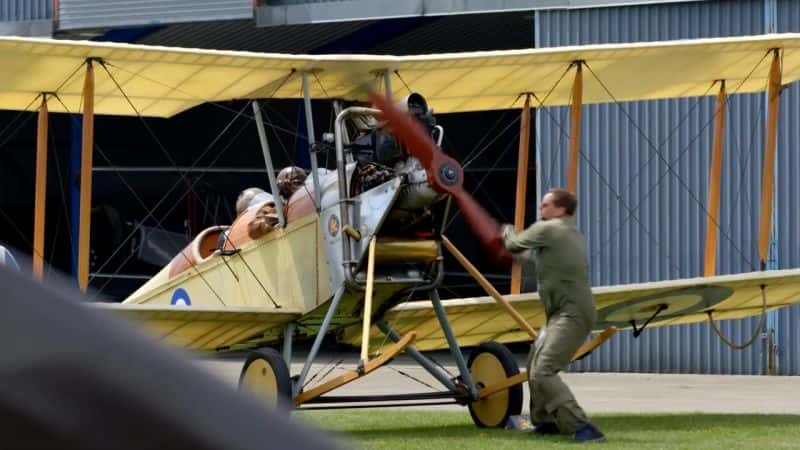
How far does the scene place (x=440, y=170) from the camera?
329 inches

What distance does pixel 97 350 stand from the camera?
0.49 meters

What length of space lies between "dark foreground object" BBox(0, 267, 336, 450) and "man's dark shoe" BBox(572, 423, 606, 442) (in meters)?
7.83

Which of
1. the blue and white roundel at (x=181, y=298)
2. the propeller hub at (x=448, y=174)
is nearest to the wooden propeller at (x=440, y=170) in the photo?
the propeller hub at (x=448, y=174)

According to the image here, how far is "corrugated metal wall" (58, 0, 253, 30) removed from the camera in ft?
58.3

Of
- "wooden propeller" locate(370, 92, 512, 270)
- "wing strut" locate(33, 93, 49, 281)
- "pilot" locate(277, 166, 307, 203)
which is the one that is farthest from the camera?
"pilot" locate(277, 166, 307, 203)

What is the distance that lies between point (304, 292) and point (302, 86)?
1338 millimetres

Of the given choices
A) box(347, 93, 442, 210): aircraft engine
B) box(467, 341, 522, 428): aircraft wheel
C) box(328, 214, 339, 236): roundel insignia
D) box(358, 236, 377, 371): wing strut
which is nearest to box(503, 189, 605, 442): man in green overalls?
box(347, 93, 442, 210): aircraft engine

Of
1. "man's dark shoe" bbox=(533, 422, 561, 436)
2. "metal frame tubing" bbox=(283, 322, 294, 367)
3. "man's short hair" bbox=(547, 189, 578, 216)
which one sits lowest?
"man's dark shoe" bbox=(533, 422, 561, 436)

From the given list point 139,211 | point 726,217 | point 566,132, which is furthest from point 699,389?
point 139,211

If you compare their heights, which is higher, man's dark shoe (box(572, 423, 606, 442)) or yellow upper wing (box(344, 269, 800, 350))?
yellow upper wing (box(344, 269, 800, 350))

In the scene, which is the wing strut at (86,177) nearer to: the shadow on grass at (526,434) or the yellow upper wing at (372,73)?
the yellow upper wing at (372,73)

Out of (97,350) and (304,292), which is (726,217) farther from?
(97,350)

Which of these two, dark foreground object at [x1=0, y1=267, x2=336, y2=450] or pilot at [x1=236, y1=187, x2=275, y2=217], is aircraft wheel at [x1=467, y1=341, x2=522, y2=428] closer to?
pilot at [x1=236, y1=187, x2=275, y2=217]

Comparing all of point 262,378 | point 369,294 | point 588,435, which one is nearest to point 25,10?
point 262,378
